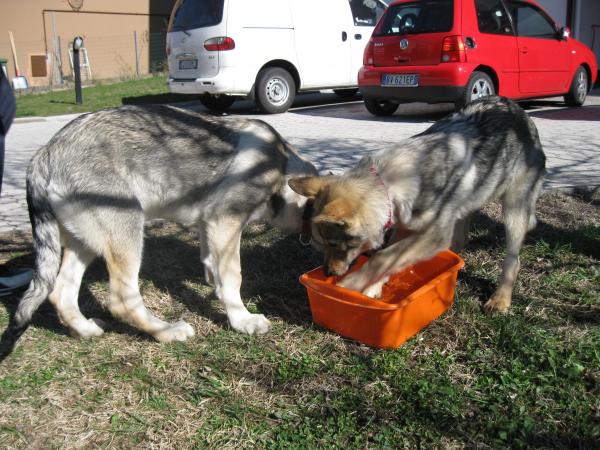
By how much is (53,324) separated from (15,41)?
21.9m

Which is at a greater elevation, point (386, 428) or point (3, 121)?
point (3, 121)

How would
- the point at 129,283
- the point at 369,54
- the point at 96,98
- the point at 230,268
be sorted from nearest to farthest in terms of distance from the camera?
the point at 129,283 → the point at 230,268 → the point at 369,54 → the point at 96,98

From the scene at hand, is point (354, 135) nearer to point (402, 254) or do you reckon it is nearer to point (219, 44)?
point (219, 44)

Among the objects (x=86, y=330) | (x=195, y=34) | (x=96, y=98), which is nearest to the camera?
(x=86, y=330)

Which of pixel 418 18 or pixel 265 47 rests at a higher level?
pixel 418 18

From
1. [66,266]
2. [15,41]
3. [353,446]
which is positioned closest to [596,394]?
[353,446]

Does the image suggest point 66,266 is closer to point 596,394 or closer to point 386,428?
point 386,428

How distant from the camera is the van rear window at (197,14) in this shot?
1087 centimetres

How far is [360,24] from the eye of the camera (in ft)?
42.5

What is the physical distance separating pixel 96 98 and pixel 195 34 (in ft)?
21.9

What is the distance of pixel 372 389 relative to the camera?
2818 mm

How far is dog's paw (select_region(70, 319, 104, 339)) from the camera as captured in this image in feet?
11.2

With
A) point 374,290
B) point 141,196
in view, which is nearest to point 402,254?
point 374,290

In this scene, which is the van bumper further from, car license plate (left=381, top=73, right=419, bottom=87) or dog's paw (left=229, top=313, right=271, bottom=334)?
dog's paw (left=229, top=313, right=271, bottom=334)
